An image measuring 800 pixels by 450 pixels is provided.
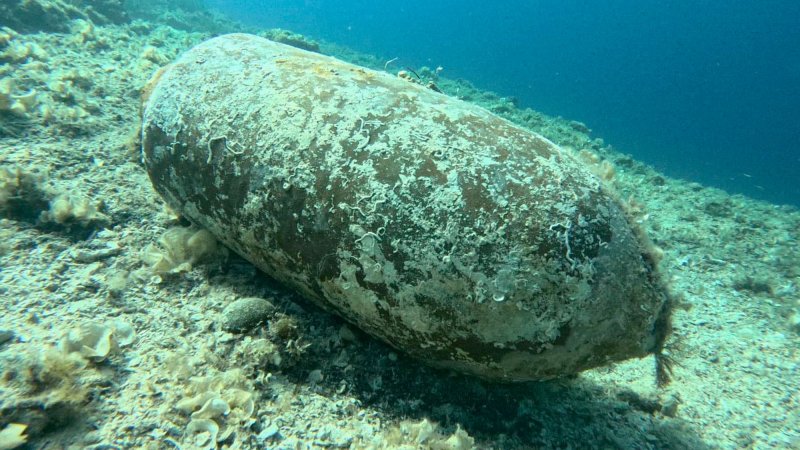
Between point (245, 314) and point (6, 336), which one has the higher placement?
point (245, 314)

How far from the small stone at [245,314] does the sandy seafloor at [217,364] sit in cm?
6

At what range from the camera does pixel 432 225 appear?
7.25 ft

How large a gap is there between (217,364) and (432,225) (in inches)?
68.0

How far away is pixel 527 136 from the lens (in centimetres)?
256

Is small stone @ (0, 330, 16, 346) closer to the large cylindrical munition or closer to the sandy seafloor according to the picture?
the sandy seafloor

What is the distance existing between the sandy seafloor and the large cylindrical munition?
1.27 ft

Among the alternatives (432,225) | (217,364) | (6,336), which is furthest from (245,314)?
(432,225)

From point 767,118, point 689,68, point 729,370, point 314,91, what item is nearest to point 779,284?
point 729,370

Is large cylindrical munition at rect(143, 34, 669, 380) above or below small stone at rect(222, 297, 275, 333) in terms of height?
above

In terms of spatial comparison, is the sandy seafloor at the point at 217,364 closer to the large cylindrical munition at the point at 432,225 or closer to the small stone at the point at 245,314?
the small stone at the point at 245,314

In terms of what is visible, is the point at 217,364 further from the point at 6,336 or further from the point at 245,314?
the point at 6,336

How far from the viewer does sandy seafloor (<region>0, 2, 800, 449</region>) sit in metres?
2.01

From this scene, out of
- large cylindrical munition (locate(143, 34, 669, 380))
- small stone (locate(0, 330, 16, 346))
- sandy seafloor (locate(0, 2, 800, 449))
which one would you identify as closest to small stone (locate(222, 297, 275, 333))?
sandy seafloor (locate(0, 2, 800, 449))

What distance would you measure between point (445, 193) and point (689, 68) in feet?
386
